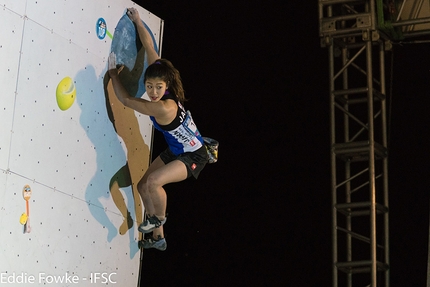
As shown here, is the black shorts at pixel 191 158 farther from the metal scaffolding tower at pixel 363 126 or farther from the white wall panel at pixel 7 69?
the white wall panel at pixel 7 69

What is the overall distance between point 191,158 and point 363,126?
136cm

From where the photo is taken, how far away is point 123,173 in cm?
436

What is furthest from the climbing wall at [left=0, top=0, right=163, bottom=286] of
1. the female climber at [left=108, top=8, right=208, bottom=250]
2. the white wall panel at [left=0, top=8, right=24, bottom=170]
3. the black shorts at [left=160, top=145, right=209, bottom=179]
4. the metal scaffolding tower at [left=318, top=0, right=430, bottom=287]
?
the metal scaffolding tower at [left=318, top=0, right=430, bottom=287]

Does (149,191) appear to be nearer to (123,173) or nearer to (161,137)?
(123,173)

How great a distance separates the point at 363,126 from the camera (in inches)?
191

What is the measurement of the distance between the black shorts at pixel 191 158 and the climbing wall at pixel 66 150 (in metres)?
0.27

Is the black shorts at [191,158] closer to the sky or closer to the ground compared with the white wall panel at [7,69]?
closer to the ground

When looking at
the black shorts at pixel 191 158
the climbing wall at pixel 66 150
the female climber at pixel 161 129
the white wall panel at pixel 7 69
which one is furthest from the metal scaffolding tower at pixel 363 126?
the white wall panel at pixel 7 69

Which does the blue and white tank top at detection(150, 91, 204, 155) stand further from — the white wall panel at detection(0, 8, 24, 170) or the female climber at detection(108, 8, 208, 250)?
the white wall panel at detection(0, 8, 24, 170)

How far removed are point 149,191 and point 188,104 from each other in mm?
1893

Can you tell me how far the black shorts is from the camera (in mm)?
4250

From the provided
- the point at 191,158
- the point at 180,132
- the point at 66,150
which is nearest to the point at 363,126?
the point at 191,158

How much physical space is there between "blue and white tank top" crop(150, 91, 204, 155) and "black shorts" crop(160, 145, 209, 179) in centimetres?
3

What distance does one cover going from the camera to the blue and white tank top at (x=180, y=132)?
13.5ft
